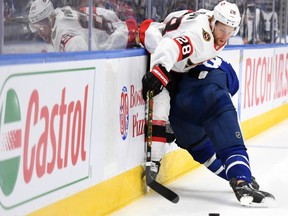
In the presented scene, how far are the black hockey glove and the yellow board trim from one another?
446mm

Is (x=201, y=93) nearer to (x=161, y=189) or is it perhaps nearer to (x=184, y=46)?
(x=184, y=46)

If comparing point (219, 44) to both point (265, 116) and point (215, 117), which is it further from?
point (265, 116)

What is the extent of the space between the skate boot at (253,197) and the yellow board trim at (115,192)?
0.54 metres

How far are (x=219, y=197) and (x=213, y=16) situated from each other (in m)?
0.98

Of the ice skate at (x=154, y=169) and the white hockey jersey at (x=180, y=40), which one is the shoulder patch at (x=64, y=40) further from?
the ice skate at (x=154, y=169)

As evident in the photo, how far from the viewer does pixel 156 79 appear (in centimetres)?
420

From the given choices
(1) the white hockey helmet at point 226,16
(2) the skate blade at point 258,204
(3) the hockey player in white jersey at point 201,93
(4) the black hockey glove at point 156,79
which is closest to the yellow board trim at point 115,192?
(3) the hockey player in white jersey at point 201,93

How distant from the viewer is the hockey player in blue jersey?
4301 millimetres

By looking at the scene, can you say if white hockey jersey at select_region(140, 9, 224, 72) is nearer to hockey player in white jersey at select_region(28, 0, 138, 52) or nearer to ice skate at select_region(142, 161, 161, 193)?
hockey player in white jersey at select_region(28, 0, 138, 52)

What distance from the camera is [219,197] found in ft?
14.8

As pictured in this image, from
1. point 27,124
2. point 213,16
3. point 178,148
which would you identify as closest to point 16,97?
point 27,124

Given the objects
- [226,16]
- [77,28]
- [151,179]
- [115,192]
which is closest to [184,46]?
[226,16]

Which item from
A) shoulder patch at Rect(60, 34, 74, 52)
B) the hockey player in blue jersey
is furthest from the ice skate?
shoulder patch at Rect(60, 34, 74, 52)

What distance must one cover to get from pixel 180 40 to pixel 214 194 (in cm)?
90
